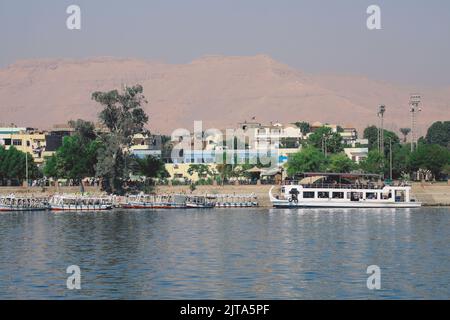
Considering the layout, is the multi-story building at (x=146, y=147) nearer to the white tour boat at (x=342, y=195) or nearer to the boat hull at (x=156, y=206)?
the boat hull at (x=156, y=206)

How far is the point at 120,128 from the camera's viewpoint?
412 feet

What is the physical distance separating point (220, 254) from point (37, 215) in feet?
156

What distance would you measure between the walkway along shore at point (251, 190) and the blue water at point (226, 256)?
25664 millimetres

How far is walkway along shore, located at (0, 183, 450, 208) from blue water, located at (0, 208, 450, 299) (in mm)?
25664

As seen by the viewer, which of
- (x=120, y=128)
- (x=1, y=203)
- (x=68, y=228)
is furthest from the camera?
(x=120, y=128)

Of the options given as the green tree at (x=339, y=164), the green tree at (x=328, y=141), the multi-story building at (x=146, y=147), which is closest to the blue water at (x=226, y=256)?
the green tree at (x=339, y=164)

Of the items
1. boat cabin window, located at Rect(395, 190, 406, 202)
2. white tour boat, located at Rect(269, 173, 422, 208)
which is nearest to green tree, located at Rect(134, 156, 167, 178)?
white tour boat, located at Rect(269, 173, 422, 208)

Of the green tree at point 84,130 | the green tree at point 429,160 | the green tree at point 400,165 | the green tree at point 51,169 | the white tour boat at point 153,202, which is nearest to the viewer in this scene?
the white tour boat at point 153,202

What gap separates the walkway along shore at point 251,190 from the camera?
12656 centimetres

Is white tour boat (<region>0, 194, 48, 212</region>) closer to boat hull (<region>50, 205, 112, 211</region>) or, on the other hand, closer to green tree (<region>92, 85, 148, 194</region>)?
boat hull (<region>50, 205, 112, 211</region>)

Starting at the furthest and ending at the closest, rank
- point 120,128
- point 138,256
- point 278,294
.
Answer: point 120,128
point 138,256
point 278,294

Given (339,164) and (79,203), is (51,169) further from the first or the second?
(339,164)
